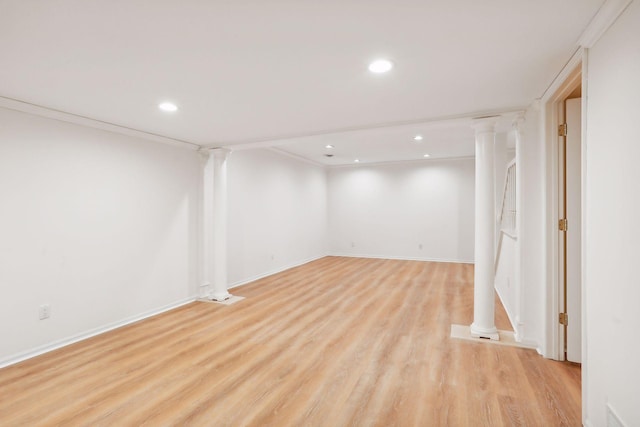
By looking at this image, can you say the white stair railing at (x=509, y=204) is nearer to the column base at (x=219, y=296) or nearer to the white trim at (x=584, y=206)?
the white trim at (x=584, y=206)

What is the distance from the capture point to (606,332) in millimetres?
1554

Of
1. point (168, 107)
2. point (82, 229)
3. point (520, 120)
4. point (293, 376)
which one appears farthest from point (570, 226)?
point (82, 229)

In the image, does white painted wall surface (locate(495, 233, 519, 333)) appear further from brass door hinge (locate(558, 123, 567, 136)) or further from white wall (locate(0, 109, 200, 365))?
white wall (locate(0, 109, 200, 365))

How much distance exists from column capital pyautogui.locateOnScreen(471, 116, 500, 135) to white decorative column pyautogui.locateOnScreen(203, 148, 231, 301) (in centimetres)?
331

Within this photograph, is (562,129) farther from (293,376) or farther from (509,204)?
(293,376)

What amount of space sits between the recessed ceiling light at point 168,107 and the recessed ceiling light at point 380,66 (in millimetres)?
1841

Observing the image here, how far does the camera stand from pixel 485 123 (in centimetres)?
322

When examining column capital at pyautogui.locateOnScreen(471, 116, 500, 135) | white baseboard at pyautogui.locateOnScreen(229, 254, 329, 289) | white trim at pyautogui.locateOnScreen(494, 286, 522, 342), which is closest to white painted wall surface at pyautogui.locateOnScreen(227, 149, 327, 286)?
white baseboard at pyautogui.locateOnScreen(229, 254, 329, 289)

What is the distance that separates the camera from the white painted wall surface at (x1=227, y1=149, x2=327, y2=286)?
533cm

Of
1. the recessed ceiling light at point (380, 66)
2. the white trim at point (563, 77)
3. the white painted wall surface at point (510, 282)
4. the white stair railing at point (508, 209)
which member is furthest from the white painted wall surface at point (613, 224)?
the white stair railing at point (508, 209)

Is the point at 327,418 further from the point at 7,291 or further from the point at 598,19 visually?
the point at 7,291

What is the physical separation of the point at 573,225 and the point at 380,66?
206 cm

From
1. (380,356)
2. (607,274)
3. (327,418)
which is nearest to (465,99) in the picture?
(607,274)

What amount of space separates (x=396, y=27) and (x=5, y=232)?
3517mm
